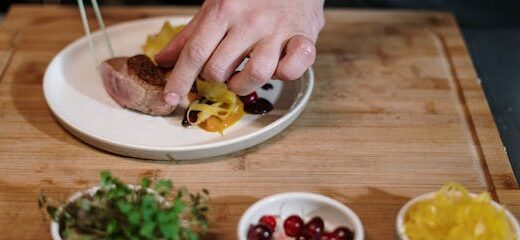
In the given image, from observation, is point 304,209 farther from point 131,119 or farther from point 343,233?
point 131,119

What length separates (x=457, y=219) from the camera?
1248 millimetres

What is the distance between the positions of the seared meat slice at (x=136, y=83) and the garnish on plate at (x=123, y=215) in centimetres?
40

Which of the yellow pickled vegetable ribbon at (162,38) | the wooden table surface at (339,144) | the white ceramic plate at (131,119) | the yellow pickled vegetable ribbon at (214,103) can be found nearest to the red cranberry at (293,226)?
the wooden table surface at (339,144)

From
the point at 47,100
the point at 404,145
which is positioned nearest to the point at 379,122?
the point at 404,145

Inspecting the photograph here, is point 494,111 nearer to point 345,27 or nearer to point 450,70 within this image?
point 450,70

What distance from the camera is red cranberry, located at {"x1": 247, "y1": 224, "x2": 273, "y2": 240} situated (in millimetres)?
1296

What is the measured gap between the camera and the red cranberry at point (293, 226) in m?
1.34

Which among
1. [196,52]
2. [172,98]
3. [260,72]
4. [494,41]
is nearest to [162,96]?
[172,98]

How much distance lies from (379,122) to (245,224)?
1.92 feet

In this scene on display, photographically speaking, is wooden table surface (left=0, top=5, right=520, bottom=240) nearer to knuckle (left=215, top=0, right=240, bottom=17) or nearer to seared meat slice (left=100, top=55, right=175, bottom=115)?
seared meat slice (left=100, top=55, right=175, bottom=115)

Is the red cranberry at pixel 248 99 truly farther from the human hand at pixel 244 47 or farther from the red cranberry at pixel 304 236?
the red cranberry at pixel 304 236

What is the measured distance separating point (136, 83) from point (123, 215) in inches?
21.8

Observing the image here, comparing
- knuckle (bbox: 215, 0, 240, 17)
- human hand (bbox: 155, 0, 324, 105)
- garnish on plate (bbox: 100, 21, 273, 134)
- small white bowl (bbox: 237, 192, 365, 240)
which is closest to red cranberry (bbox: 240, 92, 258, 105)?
garnish on plate (bbox: 100, 21, 273, 134)

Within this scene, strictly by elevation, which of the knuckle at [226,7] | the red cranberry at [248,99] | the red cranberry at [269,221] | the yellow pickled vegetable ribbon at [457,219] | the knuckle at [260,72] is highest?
the knuckle at [226,7]
